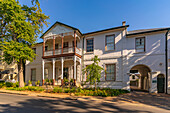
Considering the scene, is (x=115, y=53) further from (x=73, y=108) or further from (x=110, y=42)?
(x=73, y=108)

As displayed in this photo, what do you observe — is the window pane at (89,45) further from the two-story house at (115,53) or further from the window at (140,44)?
the window at (140,44)

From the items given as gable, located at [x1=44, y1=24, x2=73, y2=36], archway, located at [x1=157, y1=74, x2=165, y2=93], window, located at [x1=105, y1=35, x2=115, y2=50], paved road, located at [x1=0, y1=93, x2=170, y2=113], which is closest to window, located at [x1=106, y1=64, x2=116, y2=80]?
window, located at [x1=105, y1=35, x2=115, y2=50]

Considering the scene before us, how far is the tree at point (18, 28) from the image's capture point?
12975mm

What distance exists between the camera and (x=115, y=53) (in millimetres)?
13758

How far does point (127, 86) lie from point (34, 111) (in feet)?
35.3

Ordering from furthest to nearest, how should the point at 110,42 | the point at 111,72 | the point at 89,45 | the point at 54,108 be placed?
the point at 89,45 → the point at 110,42 → the point at 111,72 → the point at 54,108

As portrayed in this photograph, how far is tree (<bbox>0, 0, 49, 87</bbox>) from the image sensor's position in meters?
13.0

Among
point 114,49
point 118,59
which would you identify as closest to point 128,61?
point 118,59

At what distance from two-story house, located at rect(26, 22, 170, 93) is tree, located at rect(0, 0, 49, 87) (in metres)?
2.29

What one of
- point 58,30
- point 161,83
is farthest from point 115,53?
point 58,30

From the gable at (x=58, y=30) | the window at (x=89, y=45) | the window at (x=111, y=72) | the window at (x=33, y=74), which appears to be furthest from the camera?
the window at (x=33, y=74)

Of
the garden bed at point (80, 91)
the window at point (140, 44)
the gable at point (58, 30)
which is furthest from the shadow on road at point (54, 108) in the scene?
the gable at point (58, 30)

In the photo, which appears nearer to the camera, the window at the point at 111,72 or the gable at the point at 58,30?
the window at the point at 111,72

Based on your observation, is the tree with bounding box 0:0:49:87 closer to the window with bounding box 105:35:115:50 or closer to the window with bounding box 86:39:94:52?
the window with bounding box 86:39:94:52
